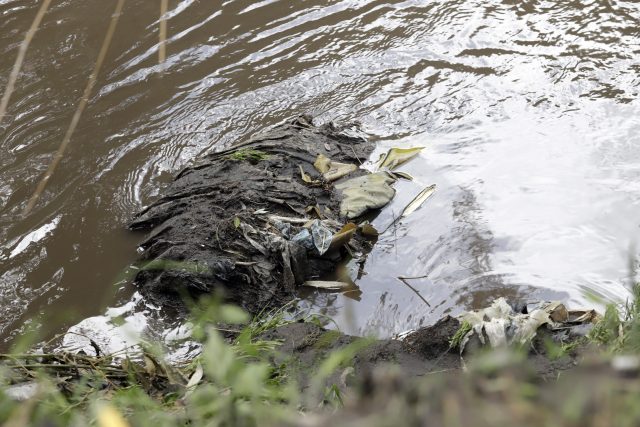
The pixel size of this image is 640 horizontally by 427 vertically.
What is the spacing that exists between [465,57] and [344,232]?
112 inches

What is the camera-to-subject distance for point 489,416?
0.80 metres

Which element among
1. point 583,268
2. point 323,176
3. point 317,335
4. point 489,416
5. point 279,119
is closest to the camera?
point 489,416

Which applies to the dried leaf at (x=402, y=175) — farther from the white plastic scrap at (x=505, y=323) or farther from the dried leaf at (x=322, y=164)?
the white plastic scrap at (x=505, y=323)

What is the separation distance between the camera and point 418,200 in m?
4.96

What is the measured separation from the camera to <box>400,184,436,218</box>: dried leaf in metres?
4.88

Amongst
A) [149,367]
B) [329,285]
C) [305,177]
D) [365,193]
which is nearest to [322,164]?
[305,177]

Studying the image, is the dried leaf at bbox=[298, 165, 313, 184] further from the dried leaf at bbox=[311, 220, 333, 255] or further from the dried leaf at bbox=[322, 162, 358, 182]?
the dried leaf at bbox=[311, 220, 333, 255]

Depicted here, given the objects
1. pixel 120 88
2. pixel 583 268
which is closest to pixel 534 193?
pixel 583 268

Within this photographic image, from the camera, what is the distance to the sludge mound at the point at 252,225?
4207mm

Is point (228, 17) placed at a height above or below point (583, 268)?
above

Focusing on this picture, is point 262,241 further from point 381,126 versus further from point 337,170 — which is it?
point 381,126

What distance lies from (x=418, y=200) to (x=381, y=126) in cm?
111

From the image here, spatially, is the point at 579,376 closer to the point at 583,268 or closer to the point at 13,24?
the point at 583,268

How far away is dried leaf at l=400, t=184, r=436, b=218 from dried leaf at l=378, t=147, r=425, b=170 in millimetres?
409
